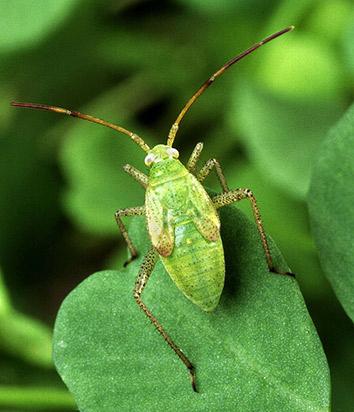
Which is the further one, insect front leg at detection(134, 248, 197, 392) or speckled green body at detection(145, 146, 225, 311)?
speckled green body at detection(145, 146, 225, 311)

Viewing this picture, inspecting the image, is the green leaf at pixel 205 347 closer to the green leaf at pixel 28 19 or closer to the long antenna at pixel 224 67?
the long antenna at pixel 224 67

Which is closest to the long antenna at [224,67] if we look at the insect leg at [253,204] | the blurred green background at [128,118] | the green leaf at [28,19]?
the insect leg at [253,204]

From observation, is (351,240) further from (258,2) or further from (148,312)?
(258,2)

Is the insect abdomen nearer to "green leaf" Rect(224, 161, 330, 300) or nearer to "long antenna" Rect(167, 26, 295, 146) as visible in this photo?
"long antenna" Rect(167, 26, 295, 146)

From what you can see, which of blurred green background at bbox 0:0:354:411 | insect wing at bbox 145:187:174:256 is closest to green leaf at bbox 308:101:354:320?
insect wing at bbox 145:187:174:256

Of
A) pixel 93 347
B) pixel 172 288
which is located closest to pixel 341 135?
pixel 172 288

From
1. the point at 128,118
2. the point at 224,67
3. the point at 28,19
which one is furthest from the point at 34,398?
the point at 128,118
